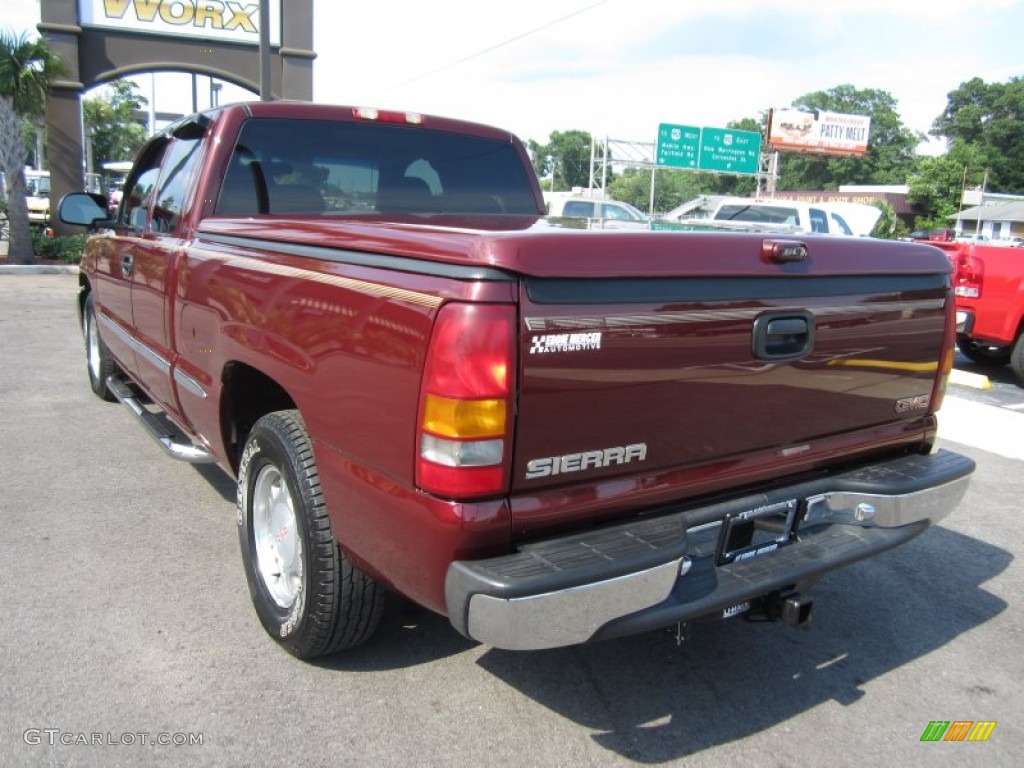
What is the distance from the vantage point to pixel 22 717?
8.63ft

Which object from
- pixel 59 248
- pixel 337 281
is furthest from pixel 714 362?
pixel 59 248

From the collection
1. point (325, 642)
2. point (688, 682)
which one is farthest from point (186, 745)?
point (688, 682)

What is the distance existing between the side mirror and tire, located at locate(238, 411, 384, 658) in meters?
2.93

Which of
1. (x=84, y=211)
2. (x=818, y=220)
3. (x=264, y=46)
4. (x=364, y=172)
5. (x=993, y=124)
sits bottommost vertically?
(x=84, y=211)

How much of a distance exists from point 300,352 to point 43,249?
1745 centimetres

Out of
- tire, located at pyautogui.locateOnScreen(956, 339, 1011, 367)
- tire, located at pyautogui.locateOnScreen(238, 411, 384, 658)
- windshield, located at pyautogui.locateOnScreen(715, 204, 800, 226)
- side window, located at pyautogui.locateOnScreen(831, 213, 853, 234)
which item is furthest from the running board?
side window, located at pyautogui.locateOnScreen(831, 213, 853, 234)

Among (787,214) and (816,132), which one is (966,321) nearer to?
(787,214)

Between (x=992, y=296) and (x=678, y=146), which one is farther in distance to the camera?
(x=678, y=146)

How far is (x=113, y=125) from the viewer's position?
156 ft

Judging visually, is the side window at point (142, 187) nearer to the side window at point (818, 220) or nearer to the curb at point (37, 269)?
the curb at point (37, 269)

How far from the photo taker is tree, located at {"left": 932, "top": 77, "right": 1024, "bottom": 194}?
8788 cm

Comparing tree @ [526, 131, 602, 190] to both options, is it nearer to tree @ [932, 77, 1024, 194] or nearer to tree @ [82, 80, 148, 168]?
tree @ [932, 77, 1024, 194]

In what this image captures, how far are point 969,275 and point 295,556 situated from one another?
25.6ft

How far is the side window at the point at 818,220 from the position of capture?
1572cm
